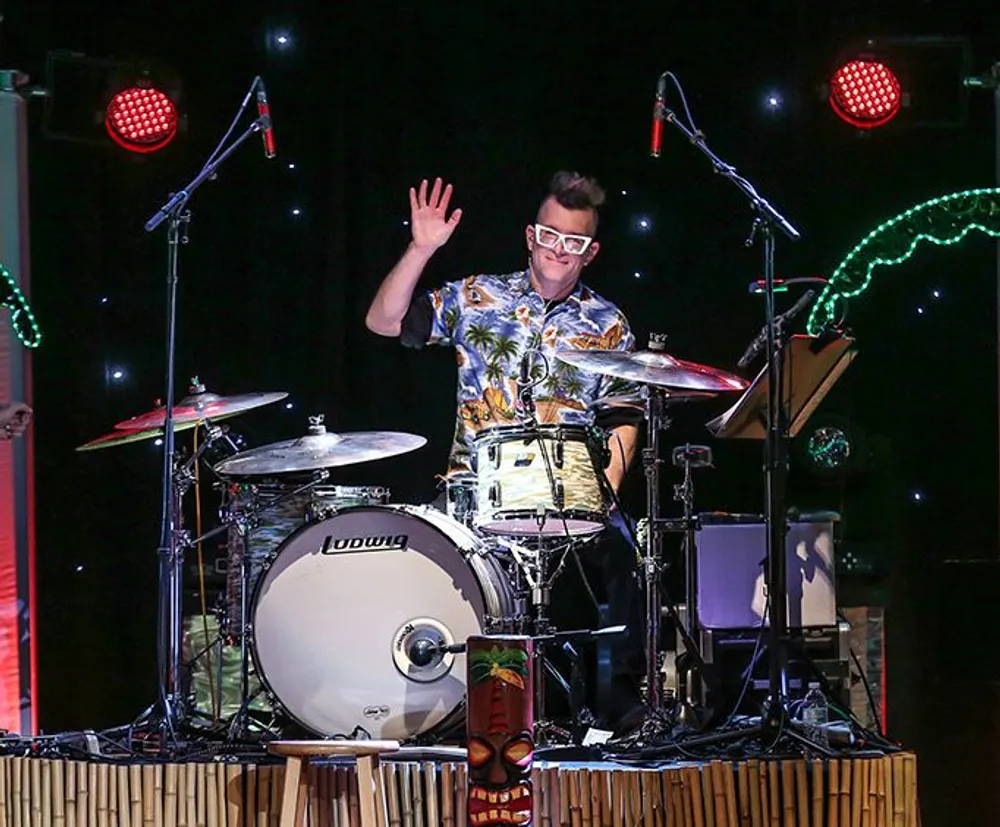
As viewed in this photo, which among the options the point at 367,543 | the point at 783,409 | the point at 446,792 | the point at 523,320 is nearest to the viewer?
the point at 446,792

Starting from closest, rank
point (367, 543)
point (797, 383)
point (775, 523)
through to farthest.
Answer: point (775, 523) → point (797, 383) → point (367, 543)

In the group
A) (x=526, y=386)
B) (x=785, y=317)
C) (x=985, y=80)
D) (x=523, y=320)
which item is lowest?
(x=526, y=386)

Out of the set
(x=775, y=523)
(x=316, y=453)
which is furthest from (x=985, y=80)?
(x=316, y=453)

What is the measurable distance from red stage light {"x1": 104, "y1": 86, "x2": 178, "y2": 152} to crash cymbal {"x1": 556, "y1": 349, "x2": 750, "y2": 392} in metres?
2.23

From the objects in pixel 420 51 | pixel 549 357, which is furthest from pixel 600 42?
pixel 549 357

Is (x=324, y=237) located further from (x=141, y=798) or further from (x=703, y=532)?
(x=141, y=798)

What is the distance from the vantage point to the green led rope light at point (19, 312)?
573 centimetres

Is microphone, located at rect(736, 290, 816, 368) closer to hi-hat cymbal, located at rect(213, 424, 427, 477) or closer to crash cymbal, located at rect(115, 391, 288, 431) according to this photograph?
hi-hat cymbal, located at rect(213, 424, 427, 477)

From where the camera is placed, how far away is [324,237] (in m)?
6.19

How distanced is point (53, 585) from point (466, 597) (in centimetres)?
212

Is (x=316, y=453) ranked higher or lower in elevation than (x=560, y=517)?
higher

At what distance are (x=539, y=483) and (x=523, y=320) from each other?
1409mm

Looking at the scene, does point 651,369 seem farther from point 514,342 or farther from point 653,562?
point 514,342

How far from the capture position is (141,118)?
6102 mm
